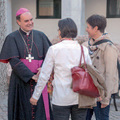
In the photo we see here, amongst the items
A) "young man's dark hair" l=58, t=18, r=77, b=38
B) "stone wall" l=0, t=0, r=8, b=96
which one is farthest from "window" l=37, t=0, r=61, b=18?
"young man's dark hair" l=58, t=18, r=77, b=38

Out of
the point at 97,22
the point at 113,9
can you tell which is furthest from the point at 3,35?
the point at 113,9

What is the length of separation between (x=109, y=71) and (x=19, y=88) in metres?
1.31

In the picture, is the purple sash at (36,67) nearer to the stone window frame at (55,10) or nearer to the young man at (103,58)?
the young man at (103,58)

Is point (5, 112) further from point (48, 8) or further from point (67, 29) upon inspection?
point (48, 8)

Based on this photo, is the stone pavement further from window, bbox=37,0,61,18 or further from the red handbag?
window, bbox=37,0,61,18

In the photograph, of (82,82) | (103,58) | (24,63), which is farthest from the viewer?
(24,63)

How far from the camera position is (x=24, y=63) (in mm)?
3799

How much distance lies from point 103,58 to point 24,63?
112cm

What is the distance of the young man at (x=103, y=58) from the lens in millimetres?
3270

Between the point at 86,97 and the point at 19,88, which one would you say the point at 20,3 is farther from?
the point at 86,97

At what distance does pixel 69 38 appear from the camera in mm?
2949

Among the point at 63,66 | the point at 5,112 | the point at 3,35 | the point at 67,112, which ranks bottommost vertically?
the point at 5,112

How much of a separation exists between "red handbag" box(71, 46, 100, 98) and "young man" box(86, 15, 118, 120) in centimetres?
44

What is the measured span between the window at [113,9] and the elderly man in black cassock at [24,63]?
760cm
